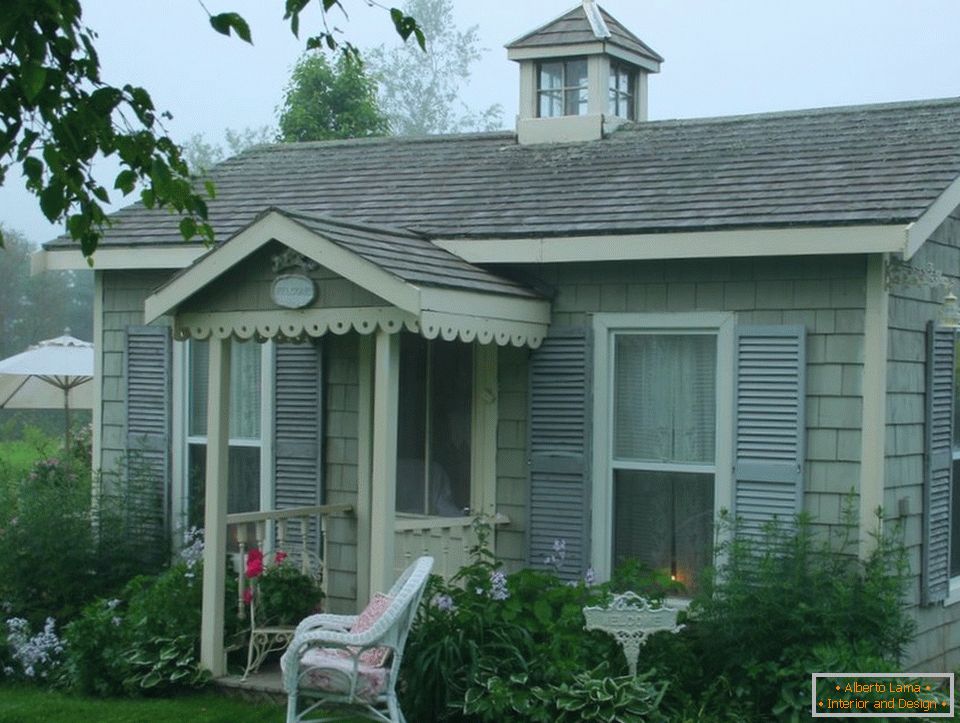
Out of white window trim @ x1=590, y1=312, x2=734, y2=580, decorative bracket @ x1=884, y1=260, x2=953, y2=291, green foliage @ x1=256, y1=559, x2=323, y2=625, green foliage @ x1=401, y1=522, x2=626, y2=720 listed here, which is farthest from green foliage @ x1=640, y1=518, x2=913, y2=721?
green foliage @ x1=256, y1=559, x2=323, y2=625

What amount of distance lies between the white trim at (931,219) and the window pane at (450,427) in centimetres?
301

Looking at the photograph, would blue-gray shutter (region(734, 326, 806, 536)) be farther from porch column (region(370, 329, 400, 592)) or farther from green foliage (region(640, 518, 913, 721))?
porch column (region(370, 329, 400, 592))

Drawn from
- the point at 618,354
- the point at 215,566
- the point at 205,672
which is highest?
the point at 618,354

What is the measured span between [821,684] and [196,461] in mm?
5289

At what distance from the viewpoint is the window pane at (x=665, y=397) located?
28.3 feet

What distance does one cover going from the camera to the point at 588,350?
894 centimetres

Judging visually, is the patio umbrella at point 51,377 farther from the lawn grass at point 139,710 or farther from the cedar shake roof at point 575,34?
the lawn grass at point 139,710

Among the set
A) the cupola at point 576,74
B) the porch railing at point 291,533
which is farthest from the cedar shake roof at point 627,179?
the porch railing at point 291,533

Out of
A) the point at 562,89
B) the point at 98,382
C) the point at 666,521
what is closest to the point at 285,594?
the point at 666,521

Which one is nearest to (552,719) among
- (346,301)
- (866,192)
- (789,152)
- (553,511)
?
(553,511)

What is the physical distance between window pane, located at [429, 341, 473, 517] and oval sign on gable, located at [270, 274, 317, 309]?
167cm

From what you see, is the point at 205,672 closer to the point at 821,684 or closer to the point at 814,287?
the point at 821,684

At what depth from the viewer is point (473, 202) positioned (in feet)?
32.2

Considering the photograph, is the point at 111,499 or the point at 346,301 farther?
the point at 111,499
